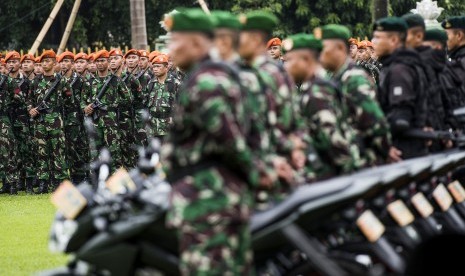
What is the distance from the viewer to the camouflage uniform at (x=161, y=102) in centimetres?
2114

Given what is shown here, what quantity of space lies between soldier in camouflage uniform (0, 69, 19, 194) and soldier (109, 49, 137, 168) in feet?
4.91

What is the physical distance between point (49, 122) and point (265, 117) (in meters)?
13.2

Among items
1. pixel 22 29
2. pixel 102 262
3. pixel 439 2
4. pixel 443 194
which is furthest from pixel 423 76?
pixel 22 29

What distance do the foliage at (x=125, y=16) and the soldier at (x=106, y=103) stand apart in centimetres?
1496

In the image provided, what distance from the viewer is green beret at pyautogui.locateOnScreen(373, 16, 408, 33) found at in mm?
11859

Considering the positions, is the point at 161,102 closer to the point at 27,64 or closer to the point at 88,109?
the point at 88,109

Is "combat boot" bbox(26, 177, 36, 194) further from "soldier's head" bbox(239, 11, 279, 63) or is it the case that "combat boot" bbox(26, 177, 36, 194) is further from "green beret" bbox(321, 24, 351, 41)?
"soldier's head" bbox(239, 11, 279, 63)

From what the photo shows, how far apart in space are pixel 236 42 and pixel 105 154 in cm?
131

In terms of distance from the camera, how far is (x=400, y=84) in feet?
38.6

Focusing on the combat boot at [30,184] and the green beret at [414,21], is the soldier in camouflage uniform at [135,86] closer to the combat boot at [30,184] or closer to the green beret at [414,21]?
the combat boot at [30,184]

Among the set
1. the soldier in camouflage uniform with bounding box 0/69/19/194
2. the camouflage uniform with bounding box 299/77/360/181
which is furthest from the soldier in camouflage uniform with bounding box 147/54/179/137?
the camouflage uniform with bounding box 299/77/360/181

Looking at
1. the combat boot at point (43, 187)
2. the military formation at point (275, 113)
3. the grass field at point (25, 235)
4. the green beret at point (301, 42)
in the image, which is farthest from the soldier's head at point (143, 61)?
the green beret at point (301, 42)

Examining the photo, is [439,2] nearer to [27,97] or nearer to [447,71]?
[27,97]

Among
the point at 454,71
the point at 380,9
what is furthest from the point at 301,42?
the point at 380,9
